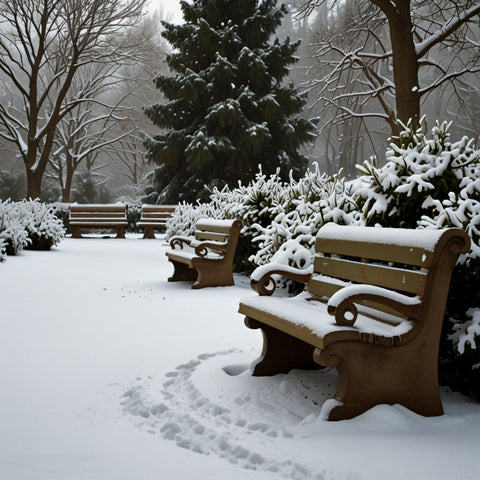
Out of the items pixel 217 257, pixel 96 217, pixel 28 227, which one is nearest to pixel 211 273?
pixel 217 257

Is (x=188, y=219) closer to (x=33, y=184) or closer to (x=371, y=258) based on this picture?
(x=33, y=184)

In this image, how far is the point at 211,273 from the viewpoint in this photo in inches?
314

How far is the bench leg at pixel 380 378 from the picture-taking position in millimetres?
2912

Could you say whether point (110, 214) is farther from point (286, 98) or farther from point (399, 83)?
point (399, 83)

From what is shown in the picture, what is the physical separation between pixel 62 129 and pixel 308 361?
32.0 metres

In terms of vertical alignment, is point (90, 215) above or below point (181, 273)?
above

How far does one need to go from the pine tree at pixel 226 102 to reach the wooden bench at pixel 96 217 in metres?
2.35

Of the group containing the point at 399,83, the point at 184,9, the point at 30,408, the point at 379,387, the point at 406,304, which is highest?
the point at 184,9

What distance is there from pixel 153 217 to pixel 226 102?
5.08 meters

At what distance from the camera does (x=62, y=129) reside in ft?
109

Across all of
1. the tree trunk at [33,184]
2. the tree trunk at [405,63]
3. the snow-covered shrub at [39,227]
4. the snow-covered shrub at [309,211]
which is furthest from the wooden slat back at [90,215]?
the snow-covered shrub at [309,211]

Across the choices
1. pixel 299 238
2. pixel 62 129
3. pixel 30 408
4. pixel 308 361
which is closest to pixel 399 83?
pixel 299 238

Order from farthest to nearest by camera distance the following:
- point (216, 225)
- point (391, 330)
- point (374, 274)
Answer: point (216, 225)
point (374, 274)
point (391, 330)

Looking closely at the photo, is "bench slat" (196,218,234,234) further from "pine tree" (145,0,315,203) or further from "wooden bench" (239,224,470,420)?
"pine tree" (145,0,315,203)
